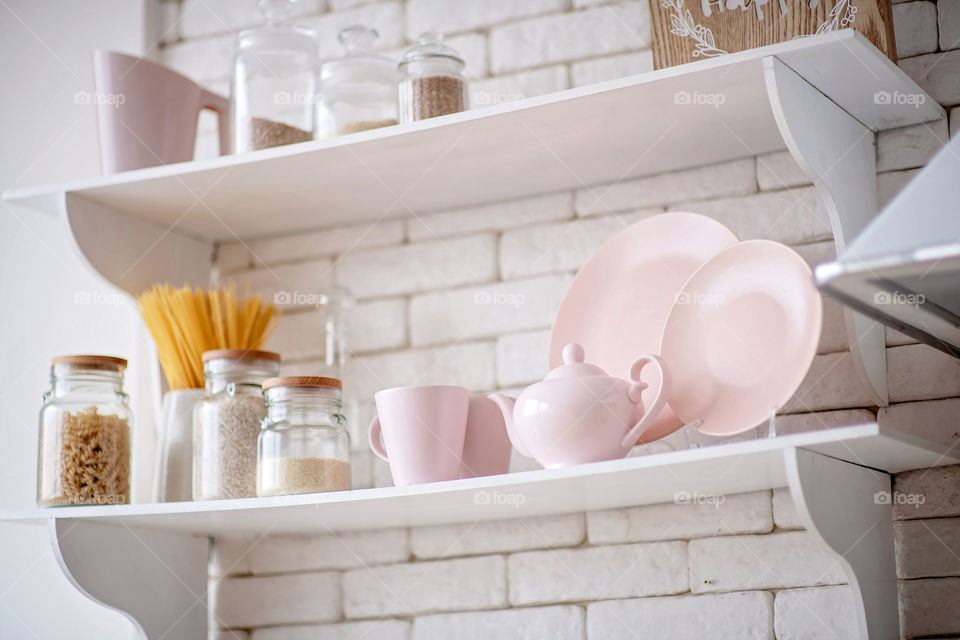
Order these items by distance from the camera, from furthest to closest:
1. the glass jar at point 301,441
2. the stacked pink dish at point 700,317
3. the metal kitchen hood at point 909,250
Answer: the glass jar at point 301,441 → the stacked pink dish at point 700,317 → the metal kitchen hood at point 909,250

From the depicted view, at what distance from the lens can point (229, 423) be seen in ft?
4.23

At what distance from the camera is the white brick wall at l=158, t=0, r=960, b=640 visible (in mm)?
1222

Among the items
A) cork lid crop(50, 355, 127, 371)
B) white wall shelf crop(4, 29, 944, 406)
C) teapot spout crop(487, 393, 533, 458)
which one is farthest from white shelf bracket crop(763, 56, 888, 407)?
cork lid crop(50, 355, 127, 371)

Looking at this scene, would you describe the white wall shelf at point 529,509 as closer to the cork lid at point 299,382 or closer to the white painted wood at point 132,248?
the cork lid at point 299,382

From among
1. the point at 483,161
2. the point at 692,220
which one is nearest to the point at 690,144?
the point at 692,220

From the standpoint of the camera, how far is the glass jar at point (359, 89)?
54.4 inches

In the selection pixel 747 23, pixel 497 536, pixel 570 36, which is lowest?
pixel 497 536

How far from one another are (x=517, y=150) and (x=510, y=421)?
1.11ft

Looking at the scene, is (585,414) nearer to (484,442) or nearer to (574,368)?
(574,368)

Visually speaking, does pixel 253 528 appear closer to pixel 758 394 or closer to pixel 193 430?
pixel 193 430

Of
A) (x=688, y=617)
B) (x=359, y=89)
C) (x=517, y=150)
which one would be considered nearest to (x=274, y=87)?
(x=359, y=89)

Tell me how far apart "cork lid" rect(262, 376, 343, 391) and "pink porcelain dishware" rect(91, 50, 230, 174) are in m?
0.37

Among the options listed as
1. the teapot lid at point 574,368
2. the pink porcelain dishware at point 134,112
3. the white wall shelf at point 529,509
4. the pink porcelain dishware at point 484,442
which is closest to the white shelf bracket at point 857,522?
the white wall shelf at point 529,509

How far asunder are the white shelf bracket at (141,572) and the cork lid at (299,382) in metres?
0.29
